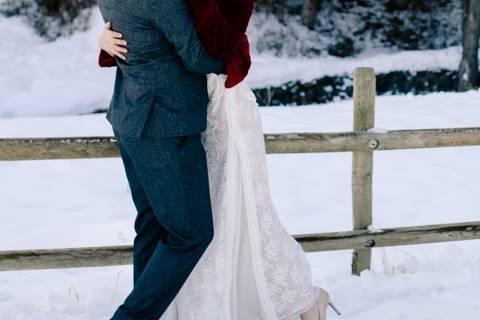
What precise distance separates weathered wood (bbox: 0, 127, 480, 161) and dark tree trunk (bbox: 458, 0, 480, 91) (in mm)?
8902

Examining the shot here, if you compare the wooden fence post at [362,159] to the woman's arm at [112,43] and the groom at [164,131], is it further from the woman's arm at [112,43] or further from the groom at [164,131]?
the woman's arm at [112,43]

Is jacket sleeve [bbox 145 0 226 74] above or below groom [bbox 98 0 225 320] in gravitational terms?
above

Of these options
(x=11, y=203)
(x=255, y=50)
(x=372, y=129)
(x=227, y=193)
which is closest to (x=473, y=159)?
(x=372, y=129)

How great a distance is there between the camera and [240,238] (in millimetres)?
2523

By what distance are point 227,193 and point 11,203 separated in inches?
153

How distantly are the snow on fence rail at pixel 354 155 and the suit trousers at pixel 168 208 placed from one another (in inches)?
29.0

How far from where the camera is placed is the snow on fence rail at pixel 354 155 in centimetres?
302

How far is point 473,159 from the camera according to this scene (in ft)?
22.1

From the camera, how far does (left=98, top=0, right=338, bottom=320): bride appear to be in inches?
95.0

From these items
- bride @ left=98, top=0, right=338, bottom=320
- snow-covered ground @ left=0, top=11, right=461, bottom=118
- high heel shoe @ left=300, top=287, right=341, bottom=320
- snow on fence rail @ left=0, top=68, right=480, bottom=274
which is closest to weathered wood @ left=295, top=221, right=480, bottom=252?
snow on fence rail @ left=0, top=68, right=480, bottom=274

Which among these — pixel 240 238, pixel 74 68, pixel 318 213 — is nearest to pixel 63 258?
pixel 240 238

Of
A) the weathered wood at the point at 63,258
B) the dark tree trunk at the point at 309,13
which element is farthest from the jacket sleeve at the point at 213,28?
the dark tree trunk at the point at 309,13

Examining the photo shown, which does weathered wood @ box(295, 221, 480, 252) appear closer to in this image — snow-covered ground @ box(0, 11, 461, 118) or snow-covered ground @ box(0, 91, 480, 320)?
snow-covered ground @ box(0, 91, 480, 320)

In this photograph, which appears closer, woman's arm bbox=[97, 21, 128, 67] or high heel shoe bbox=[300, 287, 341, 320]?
woman's arm bbox=[97, 21, 128, 67]
